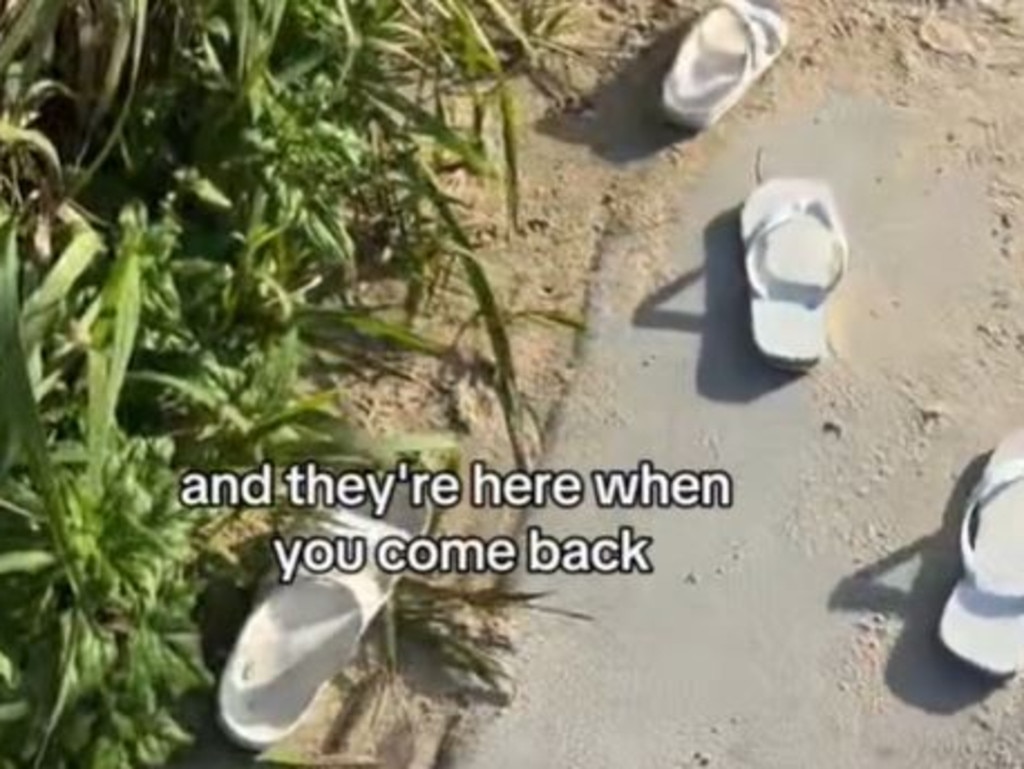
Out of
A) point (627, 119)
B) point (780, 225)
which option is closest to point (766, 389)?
point (780, 225)

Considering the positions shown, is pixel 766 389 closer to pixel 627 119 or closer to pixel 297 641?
pixel 627 119

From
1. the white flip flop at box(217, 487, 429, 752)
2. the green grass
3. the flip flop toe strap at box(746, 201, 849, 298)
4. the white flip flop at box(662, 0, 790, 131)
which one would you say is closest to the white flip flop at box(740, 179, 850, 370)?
the flip flop toe strap at box(746, 201, 849, 298)

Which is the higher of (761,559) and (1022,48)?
(1022,48)

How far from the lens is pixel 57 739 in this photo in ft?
7.80

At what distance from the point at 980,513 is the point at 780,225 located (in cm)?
35

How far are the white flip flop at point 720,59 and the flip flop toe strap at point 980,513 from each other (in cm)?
47

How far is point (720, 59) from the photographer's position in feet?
9.64

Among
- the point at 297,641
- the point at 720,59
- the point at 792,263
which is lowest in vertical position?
the point at 297,641

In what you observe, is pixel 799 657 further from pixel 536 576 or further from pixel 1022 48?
pixel 1022 48

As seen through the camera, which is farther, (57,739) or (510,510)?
(510,510)

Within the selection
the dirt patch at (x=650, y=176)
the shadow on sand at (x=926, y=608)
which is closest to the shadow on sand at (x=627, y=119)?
the dirt patch at (x=650, y=176)

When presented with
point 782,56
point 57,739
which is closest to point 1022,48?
point 782,56

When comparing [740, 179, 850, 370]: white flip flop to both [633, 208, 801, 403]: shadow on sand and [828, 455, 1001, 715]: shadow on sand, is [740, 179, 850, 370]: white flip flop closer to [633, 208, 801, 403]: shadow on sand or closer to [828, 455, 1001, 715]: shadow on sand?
[633, 208, 801, 403]: shadow on sand

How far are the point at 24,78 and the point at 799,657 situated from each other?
0.81 metres
